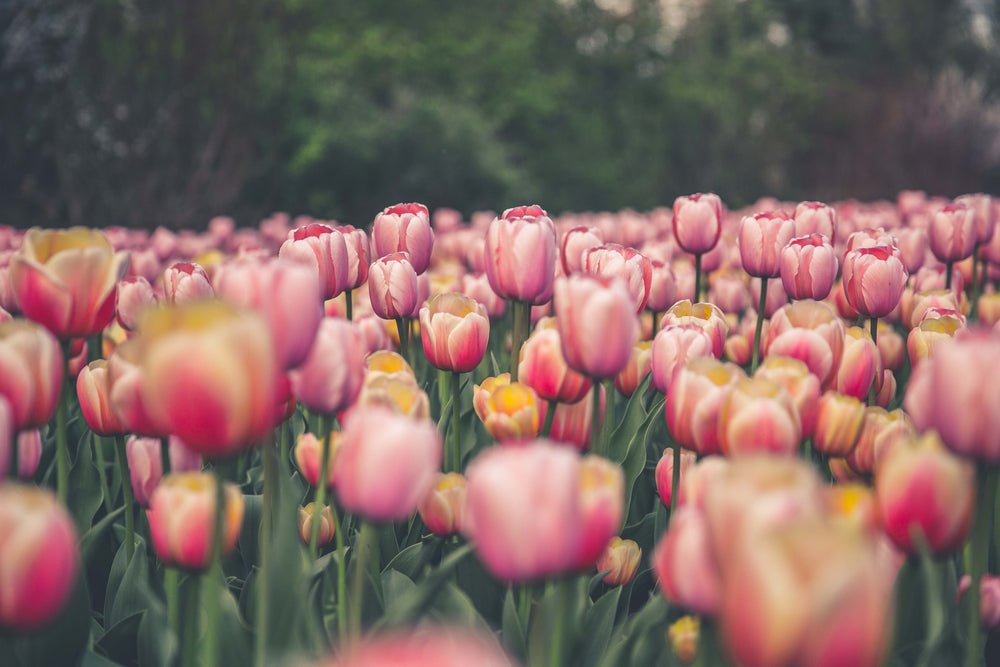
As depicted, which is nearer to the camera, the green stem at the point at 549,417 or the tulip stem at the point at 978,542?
the tulip stem at the point at 978,542

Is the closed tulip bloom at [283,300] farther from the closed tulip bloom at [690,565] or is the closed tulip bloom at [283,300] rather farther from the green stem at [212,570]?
the closed tulip bloom at [690,565]

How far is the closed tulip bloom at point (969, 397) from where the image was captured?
80 cm

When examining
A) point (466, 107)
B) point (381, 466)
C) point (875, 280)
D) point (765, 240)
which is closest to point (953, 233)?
point (765, 240)

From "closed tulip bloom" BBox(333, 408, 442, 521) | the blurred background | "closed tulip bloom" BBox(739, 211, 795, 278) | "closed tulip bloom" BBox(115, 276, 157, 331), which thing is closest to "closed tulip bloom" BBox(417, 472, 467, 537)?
"closed tulip bloom" BBox(333, 408, 442, 521)

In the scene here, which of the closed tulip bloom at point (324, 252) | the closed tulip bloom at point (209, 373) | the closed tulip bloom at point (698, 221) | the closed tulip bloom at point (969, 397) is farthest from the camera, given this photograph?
the closed tulip bloom at point (698, 221)

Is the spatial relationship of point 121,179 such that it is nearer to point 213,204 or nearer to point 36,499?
point 213,204

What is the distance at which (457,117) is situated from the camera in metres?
9.94

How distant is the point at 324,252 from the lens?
4.78 ft

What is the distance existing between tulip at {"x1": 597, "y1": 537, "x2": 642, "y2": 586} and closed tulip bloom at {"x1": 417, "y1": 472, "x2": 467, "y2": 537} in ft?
0.78

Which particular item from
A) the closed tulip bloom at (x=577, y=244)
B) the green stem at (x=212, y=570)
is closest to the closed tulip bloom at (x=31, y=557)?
the green stem at (x=212, y=570)

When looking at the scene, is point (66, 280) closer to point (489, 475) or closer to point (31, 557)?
point (31, 557)

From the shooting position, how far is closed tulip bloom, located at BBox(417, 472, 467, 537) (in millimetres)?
1210

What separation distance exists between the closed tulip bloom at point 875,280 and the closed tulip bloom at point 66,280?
129 cm

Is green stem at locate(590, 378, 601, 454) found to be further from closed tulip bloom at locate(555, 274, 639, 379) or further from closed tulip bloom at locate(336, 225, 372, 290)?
closed tulip bloom at locate(336, 225, 372, 290)
